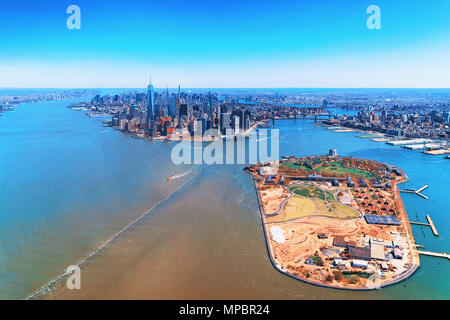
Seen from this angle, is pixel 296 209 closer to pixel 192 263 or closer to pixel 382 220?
pixel 382 220

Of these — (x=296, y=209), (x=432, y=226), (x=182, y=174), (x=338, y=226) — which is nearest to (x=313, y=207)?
(x=296, y=209)

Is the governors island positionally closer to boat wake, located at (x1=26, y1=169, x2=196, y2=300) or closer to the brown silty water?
the brown silty water

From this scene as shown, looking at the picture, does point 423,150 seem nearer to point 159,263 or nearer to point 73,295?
point 159,263

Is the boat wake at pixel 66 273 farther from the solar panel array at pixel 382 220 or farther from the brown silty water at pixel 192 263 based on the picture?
the solar panel array at pixel 382 220

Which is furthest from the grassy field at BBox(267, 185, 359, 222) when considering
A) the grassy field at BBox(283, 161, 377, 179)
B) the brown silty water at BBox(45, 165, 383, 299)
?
the grassy field at BBox(283, 161, 377, 179)

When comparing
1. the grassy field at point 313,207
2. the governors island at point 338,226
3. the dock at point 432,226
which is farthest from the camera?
the grassy field at point 313,207

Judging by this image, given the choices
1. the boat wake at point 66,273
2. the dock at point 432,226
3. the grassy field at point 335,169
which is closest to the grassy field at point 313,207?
the dock at point 432,226
